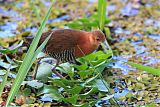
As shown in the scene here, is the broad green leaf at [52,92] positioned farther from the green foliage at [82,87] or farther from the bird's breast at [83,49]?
the bird's breast at [83,49]

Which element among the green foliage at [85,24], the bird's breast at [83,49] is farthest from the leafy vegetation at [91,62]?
the bird's breast at [83,49]

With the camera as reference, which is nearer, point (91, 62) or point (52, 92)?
point (52, 92)

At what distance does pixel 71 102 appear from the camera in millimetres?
3320

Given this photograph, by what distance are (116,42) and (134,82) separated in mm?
959

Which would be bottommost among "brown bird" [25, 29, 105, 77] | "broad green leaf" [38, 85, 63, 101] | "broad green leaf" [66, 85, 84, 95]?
"broad green leaf" [38, 85, 63, 101]

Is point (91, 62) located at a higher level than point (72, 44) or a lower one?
lower

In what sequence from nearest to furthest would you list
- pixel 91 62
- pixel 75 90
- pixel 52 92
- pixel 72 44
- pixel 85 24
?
pixel 75 90 → pixel 52 92 → pixel 91 62 → pixel 72 44 → pixel 85 24

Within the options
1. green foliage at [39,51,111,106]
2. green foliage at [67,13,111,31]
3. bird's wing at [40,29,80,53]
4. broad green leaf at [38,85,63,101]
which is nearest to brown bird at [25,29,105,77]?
bird's wing at [40,29,80,53]

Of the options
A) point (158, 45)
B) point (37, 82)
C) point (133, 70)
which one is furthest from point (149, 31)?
point (37, 82)

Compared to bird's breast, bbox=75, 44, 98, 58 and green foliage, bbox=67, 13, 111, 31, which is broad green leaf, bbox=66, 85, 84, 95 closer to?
bird's breast, bbox=75, 44, 98, 58

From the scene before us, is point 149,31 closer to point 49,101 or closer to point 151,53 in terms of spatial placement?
point 151,53

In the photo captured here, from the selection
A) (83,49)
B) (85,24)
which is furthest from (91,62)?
(85,24)

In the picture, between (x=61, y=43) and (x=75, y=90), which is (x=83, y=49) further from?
(x=75, y=90)

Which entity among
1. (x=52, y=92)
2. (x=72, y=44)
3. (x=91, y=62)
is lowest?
(x=52, y=92)
